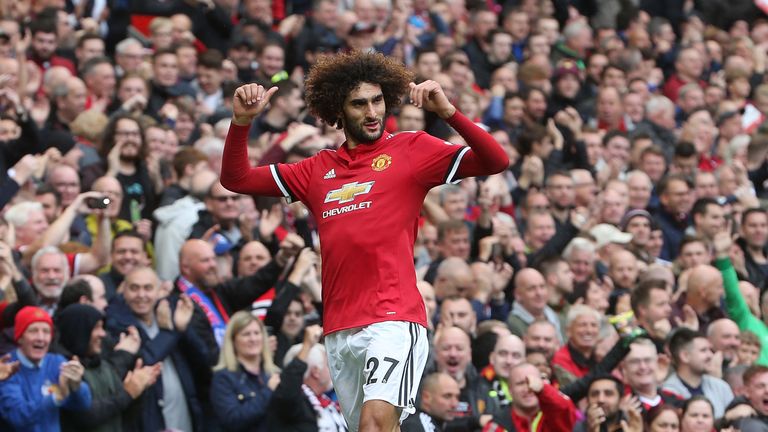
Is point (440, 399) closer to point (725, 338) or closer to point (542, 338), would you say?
point (542, 338)

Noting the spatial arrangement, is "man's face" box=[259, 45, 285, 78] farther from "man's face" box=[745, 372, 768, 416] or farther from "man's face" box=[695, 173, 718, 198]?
"man's face" box=[745, 372, 768, 416]

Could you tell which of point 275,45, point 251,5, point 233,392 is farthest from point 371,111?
point 251,5

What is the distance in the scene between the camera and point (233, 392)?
12.2 m

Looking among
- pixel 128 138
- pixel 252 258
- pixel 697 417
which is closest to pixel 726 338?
pixel 697 417

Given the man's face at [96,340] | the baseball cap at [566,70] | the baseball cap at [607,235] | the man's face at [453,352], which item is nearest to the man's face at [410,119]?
the baseball cap at [607,235]

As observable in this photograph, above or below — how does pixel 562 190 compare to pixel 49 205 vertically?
below

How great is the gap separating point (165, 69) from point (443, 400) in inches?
220

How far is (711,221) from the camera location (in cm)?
1712

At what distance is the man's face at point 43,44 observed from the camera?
16594 millimetres

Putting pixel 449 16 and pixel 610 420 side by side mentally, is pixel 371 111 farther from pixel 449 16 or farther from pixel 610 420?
pixel 449 16

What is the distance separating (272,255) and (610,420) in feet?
10.7

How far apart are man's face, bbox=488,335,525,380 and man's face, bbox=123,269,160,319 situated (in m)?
2.56

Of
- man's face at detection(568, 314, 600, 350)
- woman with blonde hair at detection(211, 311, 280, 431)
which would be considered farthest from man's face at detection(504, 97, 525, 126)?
woman with blonde hair at detection(211, 311, 280, 431)

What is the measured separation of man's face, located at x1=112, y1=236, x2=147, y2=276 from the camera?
13094mm
